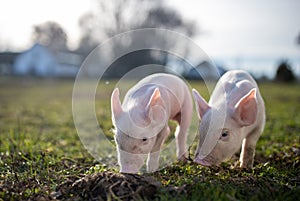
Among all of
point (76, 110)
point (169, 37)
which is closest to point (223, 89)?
point (169, 37)

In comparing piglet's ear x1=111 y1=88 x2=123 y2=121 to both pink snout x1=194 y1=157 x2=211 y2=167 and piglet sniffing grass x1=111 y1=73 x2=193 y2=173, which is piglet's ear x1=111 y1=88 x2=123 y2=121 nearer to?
piglet sniffing grass x1=111 y1=73 x2=193 y2=173

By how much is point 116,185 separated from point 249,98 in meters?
1.91

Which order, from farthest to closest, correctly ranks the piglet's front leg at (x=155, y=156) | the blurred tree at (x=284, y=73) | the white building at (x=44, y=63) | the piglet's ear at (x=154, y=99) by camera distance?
1. the white building at (x=44, y=63)
2. the blurred tree at (x=284, y=73)
3. the piglet's front leg at (x=155, y=156)
4. the piglet's ear at (x=154, y=99)

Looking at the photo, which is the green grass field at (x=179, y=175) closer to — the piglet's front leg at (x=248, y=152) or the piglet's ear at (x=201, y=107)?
the piglet's front leg at (x=248, y=152)

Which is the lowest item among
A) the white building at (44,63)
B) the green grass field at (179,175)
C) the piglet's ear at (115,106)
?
the white building at (44,63)

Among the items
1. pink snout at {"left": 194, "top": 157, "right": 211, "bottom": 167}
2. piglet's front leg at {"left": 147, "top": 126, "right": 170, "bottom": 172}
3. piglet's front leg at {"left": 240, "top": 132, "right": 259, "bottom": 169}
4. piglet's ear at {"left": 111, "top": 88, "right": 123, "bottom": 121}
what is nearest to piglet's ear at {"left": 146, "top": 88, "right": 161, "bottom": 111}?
piglet's ear at {"left": 111, "top": 88, "right": 123, "bottom": 121}

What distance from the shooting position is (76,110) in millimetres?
11453

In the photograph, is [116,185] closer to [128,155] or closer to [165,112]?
[128,155]

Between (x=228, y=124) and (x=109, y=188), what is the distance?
1812 mm

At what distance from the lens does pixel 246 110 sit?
4.27 m

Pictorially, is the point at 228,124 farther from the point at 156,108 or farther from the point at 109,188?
the point at 109,188

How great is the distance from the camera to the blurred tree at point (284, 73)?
Answer: 3070 centimetres

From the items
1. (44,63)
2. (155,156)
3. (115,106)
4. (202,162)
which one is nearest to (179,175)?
(202,162)

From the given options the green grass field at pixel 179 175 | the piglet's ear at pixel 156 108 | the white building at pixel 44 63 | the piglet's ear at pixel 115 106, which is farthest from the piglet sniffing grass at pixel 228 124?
the white building at pixel 44 63
